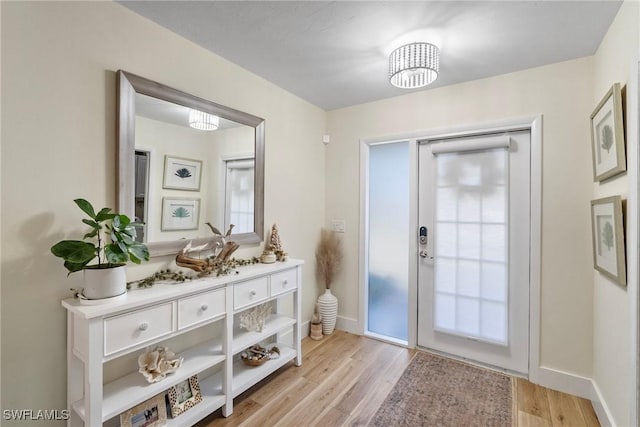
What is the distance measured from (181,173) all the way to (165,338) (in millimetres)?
995

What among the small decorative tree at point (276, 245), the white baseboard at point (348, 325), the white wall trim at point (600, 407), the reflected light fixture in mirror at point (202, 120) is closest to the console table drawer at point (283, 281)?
the small decorative tree at point (276, 245)

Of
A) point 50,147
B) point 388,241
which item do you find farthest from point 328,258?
point 50,147

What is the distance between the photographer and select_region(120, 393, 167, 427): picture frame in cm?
149

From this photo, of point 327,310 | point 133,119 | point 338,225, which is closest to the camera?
point 133,119

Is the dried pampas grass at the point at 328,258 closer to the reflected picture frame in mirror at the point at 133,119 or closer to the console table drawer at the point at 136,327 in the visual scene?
the reflected picture frame in mirror at the point at 133,119

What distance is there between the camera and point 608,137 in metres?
1.64

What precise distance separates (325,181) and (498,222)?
67.3 inches

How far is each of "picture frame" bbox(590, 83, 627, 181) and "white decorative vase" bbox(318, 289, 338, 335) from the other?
2.32 metres

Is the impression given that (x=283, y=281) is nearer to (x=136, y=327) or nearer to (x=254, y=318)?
(x=254, y=318)

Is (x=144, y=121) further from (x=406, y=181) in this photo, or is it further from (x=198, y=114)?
(x=406, y=181)

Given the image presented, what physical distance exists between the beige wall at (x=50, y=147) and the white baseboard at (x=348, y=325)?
6.68ft

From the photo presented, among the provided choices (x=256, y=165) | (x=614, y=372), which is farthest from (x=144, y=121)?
(x=614, y=372)

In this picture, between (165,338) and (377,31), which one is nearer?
(165,338)

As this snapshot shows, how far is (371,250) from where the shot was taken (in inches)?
123
